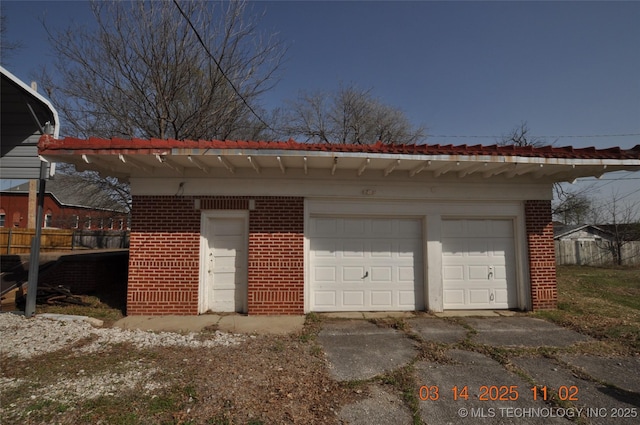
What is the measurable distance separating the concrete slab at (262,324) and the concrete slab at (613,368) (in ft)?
13.1

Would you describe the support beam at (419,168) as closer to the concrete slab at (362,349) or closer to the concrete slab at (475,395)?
the concrete slab at (362,349)

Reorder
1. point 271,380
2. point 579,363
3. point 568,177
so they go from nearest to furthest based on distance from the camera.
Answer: point 271,380 < point 579,363 < point 568,177

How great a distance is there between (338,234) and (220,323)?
2.89m

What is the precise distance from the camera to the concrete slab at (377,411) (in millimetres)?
2872

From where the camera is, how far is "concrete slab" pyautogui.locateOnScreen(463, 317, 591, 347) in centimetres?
487

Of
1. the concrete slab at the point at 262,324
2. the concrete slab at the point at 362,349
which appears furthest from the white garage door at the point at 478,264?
the concrete slab at the point at 262,324

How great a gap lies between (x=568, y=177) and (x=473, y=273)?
2844 millimetres

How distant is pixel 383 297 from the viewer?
6684mm

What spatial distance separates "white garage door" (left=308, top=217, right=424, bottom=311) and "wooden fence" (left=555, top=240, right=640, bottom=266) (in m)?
20.8

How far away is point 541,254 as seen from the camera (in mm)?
6758

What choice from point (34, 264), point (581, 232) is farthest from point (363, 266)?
point (581, 232)

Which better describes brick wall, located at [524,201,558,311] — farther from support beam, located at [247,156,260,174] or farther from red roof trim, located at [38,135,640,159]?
support beam, located at [247,156,260,174]

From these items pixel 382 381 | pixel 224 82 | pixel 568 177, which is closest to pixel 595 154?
pixel 568 177

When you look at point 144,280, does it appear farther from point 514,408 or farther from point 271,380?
point 514,408
